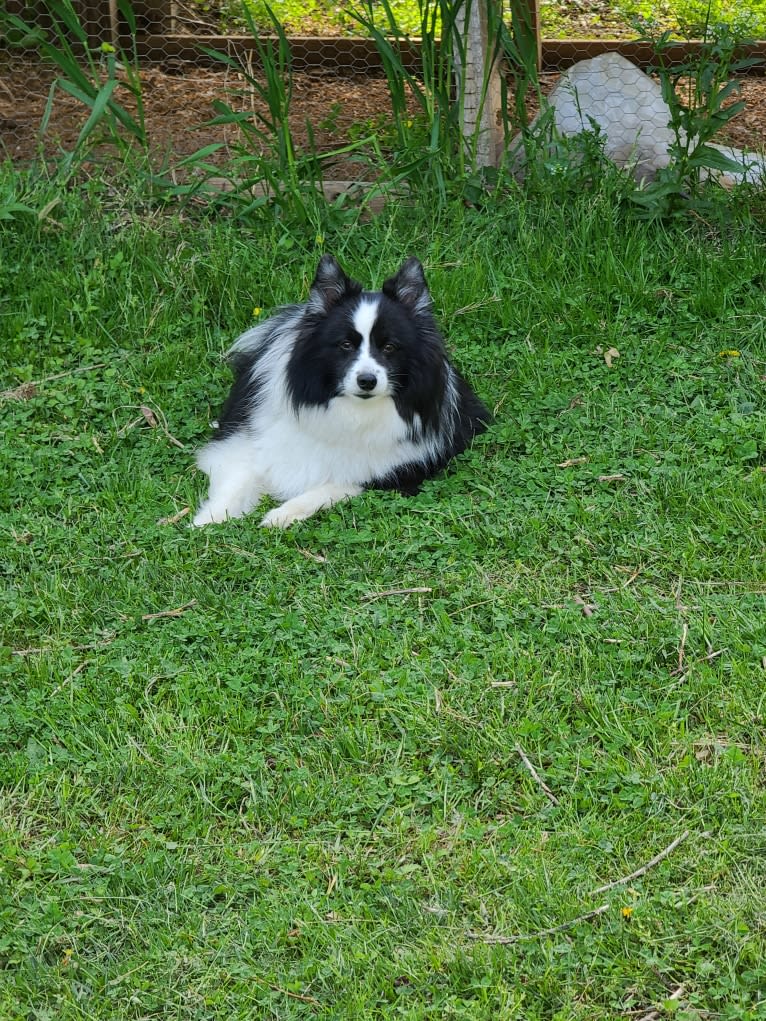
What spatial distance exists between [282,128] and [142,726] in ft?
10.9

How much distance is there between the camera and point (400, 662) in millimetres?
3389

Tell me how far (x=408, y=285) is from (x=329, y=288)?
11.1 inches

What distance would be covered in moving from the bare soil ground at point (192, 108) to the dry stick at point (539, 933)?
14.5 ft

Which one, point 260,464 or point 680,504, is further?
point 260,464

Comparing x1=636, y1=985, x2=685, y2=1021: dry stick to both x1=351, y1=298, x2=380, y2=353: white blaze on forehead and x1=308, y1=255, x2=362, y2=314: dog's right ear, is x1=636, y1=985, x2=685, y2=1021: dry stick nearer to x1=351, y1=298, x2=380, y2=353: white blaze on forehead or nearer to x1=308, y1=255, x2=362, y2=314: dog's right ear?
x1=351, y1=298, x2=380, y2=353: white blaze on forehead

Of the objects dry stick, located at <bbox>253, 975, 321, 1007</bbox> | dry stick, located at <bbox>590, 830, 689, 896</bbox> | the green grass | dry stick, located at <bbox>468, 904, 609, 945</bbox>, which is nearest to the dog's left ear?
the green grass

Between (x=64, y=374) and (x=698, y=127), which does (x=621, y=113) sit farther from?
(x=64, y=374)

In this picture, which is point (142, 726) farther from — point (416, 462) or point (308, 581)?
point (416, 462)

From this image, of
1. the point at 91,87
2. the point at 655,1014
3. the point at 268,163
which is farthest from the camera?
the point at 268,163

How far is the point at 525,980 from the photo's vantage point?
2.44m

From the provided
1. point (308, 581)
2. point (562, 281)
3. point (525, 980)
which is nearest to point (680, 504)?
point (308, 581)

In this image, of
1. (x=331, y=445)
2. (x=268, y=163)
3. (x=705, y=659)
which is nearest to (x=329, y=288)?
(x=331, y=445)

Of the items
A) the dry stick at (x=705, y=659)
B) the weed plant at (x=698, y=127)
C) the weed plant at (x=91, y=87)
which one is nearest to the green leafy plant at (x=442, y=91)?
the weed plant at (x=698, y=127)

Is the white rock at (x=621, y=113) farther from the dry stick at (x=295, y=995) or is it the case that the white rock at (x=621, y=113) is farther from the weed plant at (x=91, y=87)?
the dry stick at (x=295, y=995)
